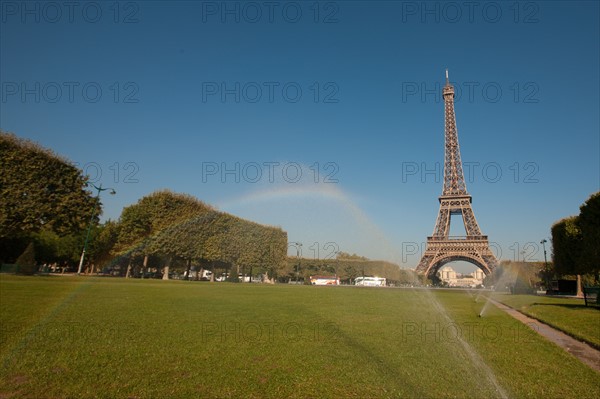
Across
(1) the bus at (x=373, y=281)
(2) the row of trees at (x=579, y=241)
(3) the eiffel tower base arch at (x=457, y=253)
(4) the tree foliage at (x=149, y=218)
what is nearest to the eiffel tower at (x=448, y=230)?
(3) the eiffel tower base arch at (x=457, y=253)

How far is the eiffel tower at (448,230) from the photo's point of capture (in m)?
72.2

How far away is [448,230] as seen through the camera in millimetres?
77875

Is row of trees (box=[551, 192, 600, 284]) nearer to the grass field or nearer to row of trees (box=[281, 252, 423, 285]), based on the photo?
the grass field

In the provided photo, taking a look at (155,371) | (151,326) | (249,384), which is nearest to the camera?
(249,384)

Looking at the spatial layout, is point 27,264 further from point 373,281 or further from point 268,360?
point 373,281

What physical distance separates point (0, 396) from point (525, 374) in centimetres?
925

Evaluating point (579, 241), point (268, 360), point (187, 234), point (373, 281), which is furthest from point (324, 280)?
point (268, 360)

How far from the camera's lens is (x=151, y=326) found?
38.1ft

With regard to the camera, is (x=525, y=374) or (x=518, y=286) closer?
(x=525, y=374)

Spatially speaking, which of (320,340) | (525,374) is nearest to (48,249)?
(320,340)

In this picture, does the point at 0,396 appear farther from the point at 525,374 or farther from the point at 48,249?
the point at 48,249

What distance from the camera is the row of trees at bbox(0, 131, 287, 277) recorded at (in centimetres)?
3725

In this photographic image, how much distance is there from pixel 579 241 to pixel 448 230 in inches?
1315

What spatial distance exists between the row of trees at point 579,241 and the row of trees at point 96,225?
45786 millimetres
